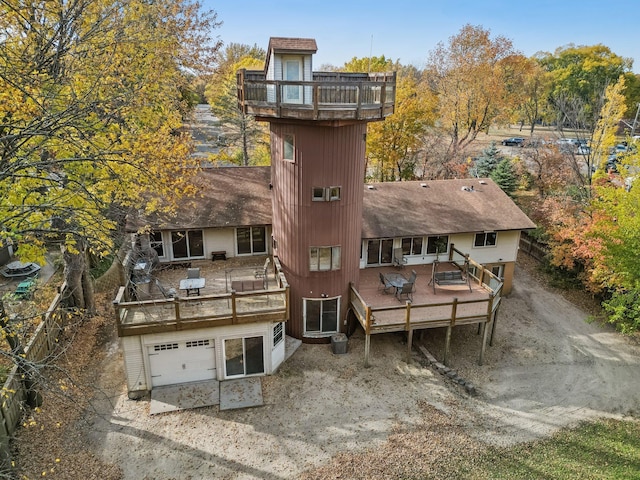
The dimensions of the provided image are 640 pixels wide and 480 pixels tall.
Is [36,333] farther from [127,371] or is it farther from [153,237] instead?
[153,237]

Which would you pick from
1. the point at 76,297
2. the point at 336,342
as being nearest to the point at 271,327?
the point at 336,342

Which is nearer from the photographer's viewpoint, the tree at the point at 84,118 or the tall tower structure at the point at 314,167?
the tree at the point at 84,118

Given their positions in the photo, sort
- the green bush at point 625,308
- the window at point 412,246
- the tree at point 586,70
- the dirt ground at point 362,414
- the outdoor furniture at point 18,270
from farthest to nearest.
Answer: the tree at point 586,70 → the outdoor furniture at point 18,270 → the window at point 412,246 → the green bush at point 625,308 → the dirt ground at point 362,414

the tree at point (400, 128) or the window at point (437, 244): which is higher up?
the tree at point (400, 128)

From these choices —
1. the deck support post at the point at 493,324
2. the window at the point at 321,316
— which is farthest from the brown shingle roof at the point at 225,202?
the deck support post at the point at 493,324

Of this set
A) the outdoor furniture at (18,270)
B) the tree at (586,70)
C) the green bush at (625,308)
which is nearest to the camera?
the green bush at (625,308)

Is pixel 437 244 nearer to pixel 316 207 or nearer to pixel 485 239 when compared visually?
pixel 485 239

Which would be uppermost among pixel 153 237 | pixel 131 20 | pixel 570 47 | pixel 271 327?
pixel 570 47

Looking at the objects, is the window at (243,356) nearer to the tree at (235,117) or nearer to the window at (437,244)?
the window at (437,244)
